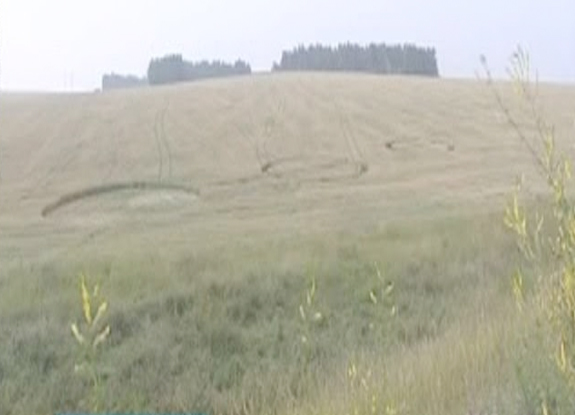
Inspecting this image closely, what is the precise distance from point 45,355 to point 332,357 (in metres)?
2.67

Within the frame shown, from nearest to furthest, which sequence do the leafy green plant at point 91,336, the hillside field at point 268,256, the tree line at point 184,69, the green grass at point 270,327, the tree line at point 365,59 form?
the leafy green plant at point 91,336 < the green grass at point 270,327 < the hillside field at point 268,256 < the tree line at point 365,59 < the tree line at point 184,69

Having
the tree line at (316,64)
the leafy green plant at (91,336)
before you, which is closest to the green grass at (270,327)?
the leafy green plant at (91,336)

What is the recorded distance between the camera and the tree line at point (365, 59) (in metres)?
64.3

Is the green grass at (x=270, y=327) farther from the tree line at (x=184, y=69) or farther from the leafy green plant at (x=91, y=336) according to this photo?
the tree line at (x=184, y=69)

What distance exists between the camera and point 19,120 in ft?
106

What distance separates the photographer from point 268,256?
12.1 metres

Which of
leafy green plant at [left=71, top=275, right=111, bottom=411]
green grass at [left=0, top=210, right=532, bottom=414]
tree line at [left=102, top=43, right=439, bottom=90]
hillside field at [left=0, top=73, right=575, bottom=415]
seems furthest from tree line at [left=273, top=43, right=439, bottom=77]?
leafy green plant at [left=71, top=275, right=111, bottom=411]

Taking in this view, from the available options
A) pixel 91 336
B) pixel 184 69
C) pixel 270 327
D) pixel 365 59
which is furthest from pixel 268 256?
pixel 184 69

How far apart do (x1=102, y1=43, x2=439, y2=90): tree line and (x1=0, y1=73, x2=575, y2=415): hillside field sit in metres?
32.1

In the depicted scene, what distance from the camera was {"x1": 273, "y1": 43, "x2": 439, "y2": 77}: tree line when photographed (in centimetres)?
6431

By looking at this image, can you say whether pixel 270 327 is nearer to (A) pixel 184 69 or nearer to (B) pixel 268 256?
(B) pixel 268 256

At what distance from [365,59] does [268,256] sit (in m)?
55.5

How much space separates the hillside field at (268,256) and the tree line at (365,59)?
31656mm

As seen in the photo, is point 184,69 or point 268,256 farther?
point 184,69
